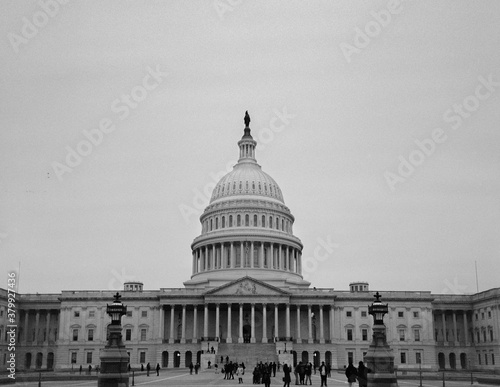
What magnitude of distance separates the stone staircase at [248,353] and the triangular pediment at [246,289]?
1030cm

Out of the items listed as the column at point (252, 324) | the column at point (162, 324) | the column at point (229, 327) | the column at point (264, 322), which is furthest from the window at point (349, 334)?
the column at point (162, 324)

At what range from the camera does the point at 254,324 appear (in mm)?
119125

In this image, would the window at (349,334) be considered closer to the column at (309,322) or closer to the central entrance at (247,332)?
the column at (309,322)

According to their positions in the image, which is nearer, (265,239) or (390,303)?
(390,303)

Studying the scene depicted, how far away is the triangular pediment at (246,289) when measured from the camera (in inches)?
4609

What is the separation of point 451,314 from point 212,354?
5197cm

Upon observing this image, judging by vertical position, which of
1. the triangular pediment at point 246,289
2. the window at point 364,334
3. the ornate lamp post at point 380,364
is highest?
the triangular pediment at point 246,289

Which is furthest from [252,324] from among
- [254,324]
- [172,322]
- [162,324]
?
[162,324]

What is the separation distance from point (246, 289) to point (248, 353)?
557 inches

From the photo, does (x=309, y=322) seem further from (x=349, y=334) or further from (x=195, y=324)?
(x=195, y=324)

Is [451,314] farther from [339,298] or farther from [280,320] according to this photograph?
[280,320]

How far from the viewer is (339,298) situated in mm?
121188

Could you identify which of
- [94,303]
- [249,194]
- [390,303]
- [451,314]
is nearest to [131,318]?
[94,303]

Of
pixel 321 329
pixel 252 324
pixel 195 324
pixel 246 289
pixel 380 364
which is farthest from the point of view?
pixel 321 329
